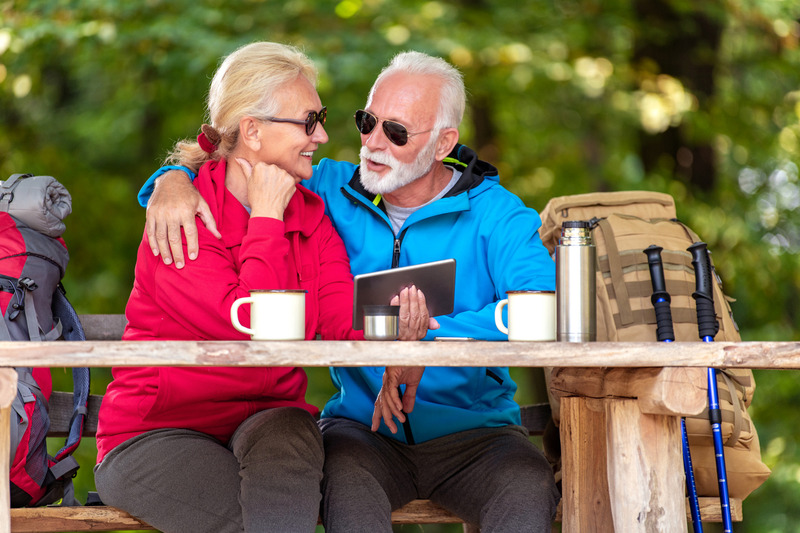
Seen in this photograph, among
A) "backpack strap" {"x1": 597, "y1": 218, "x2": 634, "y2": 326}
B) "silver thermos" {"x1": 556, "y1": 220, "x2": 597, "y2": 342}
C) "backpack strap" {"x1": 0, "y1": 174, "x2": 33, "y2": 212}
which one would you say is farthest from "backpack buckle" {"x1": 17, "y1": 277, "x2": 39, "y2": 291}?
"backpack strap" {"x1": 597, "y1": 218, "x2": 634, "y2": 326}

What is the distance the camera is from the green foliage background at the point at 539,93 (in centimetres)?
553

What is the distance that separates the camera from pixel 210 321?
95.3 inches

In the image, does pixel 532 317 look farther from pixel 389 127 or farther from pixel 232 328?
pixel 389 127

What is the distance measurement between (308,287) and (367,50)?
3.16 m

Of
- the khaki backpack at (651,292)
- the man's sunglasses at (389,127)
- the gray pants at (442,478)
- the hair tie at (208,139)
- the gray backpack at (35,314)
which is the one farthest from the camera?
the man's sunglasses at (389,127)

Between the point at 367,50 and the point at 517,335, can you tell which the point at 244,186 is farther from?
the point at 367,50

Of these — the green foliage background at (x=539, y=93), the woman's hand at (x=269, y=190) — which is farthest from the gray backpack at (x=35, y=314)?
the green foliage background at (x=539, y=93)

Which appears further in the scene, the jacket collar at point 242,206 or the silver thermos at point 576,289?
the jacket collar at point 242,206

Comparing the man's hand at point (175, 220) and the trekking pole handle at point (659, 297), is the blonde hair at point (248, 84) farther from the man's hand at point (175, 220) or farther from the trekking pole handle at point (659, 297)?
the trekking pole handle at point (659, 297)

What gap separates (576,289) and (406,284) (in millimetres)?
403

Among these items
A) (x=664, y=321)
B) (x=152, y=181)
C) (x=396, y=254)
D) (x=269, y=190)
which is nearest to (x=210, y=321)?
(x=269, y=190)

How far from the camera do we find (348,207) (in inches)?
123

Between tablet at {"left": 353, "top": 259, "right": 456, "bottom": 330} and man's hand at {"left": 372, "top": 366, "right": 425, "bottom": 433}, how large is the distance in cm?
41

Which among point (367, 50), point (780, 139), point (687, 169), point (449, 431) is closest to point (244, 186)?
point (449, 431)
